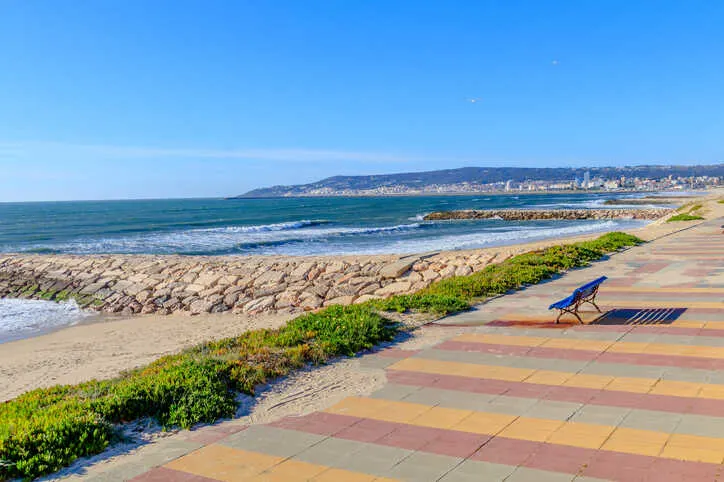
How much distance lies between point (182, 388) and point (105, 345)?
827cm

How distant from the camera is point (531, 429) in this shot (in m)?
4.84

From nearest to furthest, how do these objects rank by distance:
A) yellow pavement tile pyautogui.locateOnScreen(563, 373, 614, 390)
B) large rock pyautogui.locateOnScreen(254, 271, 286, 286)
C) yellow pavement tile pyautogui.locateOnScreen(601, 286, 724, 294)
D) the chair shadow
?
yellow pavement tile pyautogui.locateOnScreen(563, 373, 614, 390), the chair shadow, yellow pavement tile pyautogui.locateOnScreen(601, 286, 724, 294), large rock pyautogui.locateOnScreen(254, 271, 286, 286)

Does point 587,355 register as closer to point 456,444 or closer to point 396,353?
point 396,353

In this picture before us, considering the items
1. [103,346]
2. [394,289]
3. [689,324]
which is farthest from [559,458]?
[394,289]

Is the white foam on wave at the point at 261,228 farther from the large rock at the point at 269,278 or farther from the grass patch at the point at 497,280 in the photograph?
the grass patch at the point at 497,280

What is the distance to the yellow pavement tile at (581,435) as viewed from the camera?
452cm

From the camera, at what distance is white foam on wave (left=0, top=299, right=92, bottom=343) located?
1571 cm

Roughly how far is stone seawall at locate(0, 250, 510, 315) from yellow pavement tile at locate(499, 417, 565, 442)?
11.0m

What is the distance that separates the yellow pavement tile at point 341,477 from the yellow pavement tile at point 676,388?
2967mm

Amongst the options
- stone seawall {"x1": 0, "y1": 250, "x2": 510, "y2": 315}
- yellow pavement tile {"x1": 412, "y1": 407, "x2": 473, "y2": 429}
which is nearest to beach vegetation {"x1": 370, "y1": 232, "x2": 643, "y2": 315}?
stone seawall {"x1": 0, "y1": 250, "x2": 510, "y2": 315}

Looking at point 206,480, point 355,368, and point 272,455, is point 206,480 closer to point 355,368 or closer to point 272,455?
point 272,455

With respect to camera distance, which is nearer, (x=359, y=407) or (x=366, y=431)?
(x=366, y=431)

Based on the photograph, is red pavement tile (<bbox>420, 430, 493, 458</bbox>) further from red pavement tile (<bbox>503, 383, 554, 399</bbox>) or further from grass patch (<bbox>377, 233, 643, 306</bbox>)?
grass patch (<bbox>377, 233, 643, 306</bbox>)

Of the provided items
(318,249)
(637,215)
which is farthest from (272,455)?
(637,215)
